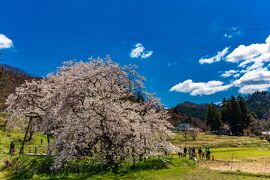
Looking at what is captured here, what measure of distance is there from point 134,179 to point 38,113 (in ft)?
60.0

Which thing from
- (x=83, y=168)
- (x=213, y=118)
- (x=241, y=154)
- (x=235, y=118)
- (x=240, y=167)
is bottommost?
(x=83, y=168)

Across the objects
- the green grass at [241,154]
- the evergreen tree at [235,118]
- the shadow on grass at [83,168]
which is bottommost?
the shadow on grass at [83,168]

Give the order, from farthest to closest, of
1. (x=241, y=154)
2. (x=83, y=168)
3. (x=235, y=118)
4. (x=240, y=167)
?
(x=235, y=118) → (x=241, y=154) → (x=240, y=167) → (x=83, y=168)

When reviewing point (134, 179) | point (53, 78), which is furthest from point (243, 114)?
point (134, 179)

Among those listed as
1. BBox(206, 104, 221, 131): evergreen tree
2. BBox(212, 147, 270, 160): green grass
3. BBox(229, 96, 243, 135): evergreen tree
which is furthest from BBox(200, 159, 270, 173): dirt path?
BBox(206, 104, 221, 131): evergreen tree

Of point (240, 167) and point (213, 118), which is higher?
point (213, 118)

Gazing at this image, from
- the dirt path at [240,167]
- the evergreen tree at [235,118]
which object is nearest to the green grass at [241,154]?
the dirt path at [240,167]

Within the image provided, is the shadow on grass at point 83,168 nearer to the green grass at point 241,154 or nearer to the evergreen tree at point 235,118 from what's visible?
the green grass at point 241,154

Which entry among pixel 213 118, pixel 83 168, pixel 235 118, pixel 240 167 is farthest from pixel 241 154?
pixel 213 118

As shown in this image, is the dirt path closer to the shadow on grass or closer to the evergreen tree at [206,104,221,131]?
the shadow on grass

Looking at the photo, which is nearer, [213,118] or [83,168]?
[83,168]

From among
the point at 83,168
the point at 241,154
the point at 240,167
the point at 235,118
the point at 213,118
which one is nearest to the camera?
the point at 83,168

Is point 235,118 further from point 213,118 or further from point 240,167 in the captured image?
point 240,167

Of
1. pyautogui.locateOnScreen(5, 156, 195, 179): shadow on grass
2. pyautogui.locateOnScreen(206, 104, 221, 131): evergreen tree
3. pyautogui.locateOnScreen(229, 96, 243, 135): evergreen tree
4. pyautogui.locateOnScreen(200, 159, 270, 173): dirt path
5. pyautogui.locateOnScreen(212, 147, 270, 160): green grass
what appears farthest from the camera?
pyautogui.locateOnScreen(206, 104, 221, 131): evergreen tree
